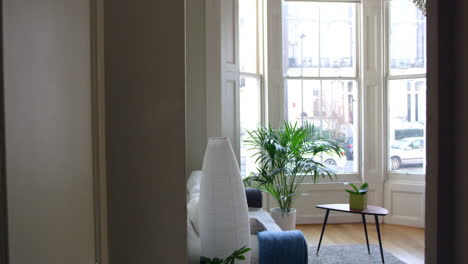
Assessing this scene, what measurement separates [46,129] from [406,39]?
5.63 meters

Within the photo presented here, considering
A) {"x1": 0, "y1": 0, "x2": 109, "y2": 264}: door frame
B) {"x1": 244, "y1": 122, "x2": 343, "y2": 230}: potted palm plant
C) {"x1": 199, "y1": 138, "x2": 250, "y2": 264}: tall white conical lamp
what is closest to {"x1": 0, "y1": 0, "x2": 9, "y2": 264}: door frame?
{"x1": 0, "y1": 0, "x2": 109, "y2": 264}: door frame

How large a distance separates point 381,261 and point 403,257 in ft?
1.03

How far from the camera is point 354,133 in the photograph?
5.74m

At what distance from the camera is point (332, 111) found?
18.7 feet

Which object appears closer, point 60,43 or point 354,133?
point 60,43

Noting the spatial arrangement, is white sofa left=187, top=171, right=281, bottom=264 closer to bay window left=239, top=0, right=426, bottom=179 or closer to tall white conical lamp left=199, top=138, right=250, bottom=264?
tall white conical lamp left=199, top=138, right=250, bottom=264

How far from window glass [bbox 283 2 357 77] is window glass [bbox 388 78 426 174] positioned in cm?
69

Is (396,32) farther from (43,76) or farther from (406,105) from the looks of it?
(43,76)

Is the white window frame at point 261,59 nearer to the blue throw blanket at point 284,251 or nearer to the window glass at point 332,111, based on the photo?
the window glass at point 332,111

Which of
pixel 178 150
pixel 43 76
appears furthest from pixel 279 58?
pixel 43 76

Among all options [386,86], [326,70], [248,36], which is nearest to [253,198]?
[248,36]

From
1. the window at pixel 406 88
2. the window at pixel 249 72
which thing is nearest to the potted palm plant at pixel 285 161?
the window at pixel 249 72

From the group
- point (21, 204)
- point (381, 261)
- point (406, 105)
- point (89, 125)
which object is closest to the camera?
point (21, 204)

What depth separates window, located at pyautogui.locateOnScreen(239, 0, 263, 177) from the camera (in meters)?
5.29
